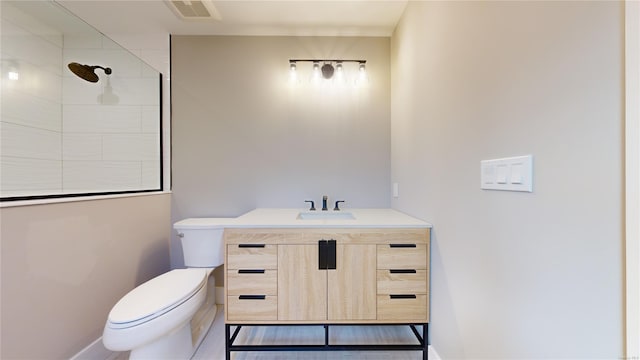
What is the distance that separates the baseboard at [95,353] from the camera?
1.54 metres

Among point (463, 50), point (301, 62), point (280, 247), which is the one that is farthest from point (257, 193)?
point (463, 50)

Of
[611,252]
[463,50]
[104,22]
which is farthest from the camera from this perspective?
[104,22]

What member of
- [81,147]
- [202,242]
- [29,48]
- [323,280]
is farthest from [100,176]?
[323,280]

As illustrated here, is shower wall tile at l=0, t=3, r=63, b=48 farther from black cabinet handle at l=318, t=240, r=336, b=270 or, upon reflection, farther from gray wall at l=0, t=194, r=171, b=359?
black cabinet handle at l=318, t=240, r=336, b=270

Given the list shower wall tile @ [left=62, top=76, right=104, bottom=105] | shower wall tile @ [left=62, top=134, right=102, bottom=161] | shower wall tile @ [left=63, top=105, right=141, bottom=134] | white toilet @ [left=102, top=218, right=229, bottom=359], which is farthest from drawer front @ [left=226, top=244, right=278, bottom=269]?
shower wall tile @ [left=62, top=76, right=104, bottom=105]

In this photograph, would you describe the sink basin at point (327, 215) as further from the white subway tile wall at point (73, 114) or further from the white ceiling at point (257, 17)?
the white ceiling at point (257, 17)

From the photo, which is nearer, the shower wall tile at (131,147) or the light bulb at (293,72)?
the shower wall tile at (131,147)

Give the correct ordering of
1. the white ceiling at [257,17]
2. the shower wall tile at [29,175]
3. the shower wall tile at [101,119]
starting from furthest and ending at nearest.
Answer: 1. the shower wall tile at [101,119]
2. the white ceiling at [257,17]
3. the shower wall tile at [29,175]

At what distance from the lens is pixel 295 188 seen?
2438 mm

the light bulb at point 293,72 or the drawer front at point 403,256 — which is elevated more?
the light bulb at point 293,72

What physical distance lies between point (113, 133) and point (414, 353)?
9.41ft

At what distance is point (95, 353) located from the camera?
1.62 metres

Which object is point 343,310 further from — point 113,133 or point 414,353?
point 113,133

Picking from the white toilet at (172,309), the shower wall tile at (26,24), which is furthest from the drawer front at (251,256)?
the shower wall tile at (26,24)
